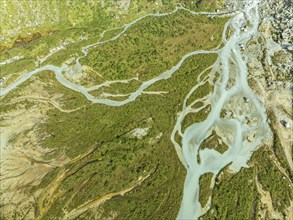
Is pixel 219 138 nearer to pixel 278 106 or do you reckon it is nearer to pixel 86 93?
pixel 278 106

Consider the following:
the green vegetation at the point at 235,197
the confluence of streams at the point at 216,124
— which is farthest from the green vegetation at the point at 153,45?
the green vegetation at the point at 235,197

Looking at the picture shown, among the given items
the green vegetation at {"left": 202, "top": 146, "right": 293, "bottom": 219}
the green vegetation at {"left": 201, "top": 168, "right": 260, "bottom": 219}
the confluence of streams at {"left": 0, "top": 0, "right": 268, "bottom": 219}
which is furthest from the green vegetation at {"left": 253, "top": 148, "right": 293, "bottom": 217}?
the confluence of streams at {"left": 0, "top": 0, "right": 268, "bottom": 219}

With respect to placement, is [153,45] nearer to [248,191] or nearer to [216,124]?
[216,124]

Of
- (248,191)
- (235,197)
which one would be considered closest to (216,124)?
(248,191)

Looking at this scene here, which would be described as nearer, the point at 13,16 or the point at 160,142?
the point at 160,142

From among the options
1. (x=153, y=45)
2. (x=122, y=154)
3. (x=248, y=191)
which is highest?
(x=153, y=45)

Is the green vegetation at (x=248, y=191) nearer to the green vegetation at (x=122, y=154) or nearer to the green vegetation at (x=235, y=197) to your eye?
the green vegetation at (x=235, y=197)

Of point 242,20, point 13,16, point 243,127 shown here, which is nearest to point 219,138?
point 243,127

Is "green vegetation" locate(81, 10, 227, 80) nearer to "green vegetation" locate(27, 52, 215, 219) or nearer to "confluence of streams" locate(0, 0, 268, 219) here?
"confluence of streams" locate(0, 0, 268, 219)
